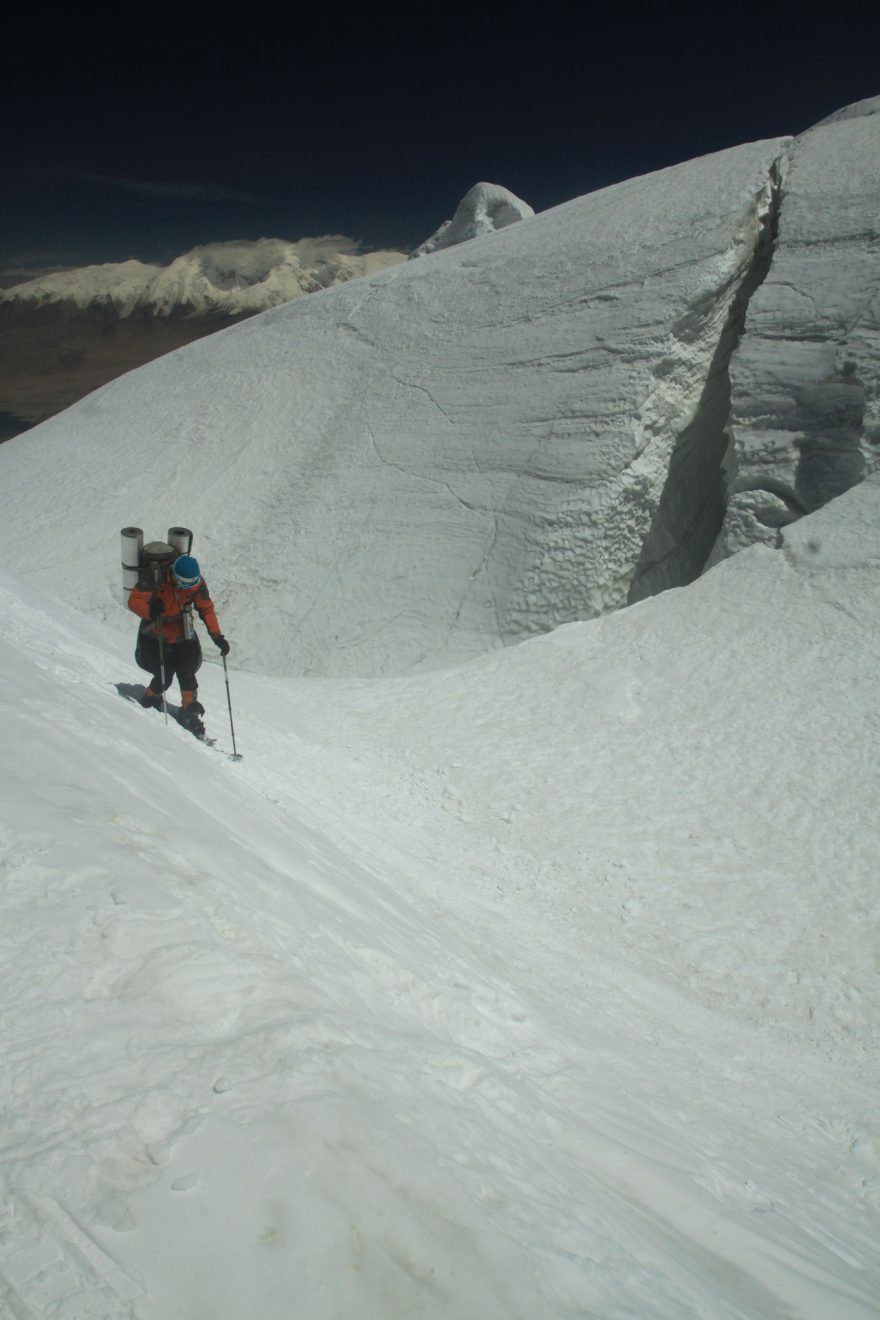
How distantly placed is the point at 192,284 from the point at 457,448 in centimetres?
4342

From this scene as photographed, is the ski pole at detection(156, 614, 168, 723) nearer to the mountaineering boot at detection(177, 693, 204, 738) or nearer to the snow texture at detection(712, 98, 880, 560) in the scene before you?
the mountaineering boot at detection(177, 693, 204, 738)

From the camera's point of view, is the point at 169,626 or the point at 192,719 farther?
the point at 192,719

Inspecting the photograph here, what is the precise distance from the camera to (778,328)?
32.5 ft

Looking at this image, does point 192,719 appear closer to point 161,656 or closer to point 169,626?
point 161,656

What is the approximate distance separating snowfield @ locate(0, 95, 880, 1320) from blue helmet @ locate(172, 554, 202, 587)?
0.88 meters

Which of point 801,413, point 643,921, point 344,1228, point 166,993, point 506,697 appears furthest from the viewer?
point 801,413

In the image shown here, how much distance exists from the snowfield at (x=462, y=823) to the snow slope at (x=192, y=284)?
35326 mm

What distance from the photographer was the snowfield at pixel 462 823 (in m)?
1.73

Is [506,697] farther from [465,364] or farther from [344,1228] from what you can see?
[344,1228]

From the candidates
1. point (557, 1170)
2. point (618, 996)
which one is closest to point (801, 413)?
point (618, 996)

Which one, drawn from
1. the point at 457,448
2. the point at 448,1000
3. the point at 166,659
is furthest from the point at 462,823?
the point at 457,448

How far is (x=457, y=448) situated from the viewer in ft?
36.4

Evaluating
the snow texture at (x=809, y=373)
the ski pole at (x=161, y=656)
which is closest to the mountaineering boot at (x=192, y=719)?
the ski pole at (x=161, y=656)

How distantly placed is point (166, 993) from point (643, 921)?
4267mm
